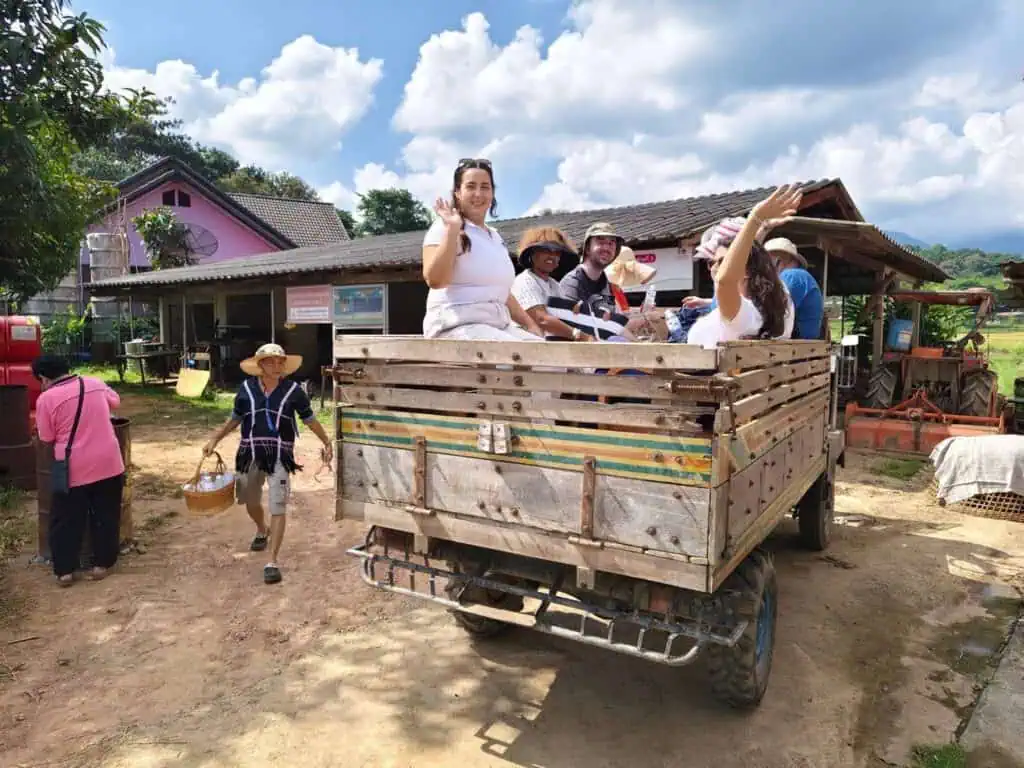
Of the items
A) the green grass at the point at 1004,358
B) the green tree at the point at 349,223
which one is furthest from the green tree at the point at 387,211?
the green grass at the point at 1004,358

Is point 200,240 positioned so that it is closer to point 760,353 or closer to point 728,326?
point 728,326

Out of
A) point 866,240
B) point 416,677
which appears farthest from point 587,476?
point 866,240

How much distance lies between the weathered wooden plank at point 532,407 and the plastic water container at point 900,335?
9.72 meters

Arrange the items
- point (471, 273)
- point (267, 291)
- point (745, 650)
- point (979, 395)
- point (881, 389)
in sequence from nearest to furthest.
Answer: point (745, 650)
point (471, 273)
point (979, 395)
point (881, 389)
point (267, 291)

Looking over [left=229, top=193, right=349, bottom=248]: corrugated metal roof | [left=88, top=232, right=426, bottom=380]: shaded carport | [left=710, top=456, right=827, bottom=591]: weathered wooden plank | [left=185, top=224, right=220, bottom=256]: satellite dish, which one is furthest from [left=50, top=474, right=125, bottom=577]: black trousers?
[left=229, top=193, right=349, bottom=248]: corrugated metal roof

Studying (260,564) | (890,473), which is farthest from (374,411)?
(890,473)

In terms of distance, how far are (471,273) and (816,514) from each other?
11.4 feet

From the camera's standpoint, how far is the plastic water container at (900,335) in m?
10.6

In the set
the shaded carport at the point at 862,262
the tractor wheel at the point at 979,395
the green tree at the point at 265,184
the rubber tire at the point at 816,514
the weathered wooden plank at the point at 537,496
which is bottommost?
the rubber tire at the point at 816,514

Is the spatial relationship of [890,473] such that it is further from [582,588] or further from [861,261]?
[582,588]

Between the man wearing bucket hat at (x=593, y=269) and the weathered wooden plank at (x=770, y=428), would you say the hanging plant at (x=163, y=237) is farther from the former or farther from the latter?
the weathered wooden plank at (x=770, y=428)

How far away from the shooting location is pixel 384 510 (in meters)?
3.12

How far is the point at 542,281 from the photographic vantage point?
12.5 feet

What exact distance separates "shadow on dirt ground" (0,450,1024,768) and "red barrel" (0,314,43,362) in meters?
3.43
